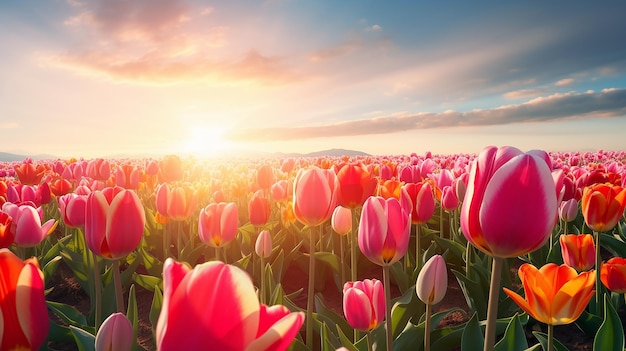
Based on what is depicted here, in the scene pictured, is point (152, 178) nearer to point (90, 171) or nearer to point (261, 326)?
point (90, 171)

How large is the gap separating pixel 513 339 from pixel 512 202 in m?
1.37

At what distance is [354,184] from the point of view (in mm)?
3281

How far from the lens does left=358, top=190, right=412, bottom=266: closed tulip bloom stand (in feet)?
7.06

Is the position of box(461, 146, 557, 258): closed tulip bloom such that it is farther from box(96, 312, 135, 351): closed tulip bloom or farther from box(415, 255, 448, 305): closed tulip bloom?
box(96, 312, 135, 351): closed tulip bloom

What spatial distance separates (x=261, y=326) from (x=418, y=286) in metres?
1.38

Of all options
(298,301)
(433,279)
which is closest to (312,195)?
(433,279)

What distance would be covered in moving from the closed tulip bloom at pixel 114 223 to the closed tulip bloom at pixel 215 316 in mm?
1430

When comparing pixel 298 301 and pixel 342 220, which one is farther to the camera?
pixel 298 301

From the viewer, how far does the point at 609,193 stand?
3.49 meters

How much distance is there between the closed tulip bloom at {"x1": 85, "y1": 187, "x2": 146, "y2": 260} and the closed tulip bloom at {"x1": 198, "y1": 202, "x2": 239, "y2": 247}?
1079 mm

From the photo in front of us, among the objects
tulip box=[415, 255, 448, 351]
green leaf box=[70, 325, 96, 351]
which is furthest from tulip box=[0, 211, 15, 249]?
tulip box=[415, 255, 448, 351]

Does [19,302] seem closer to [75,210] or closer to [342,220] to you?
[75,210]

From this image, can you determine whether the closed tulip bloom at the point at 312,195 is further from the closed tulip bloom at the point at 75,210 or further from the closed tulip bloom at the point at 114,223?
the closed tulip bloom at the point at 75,210

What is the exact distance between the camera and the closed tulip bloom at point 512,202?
1417mm
